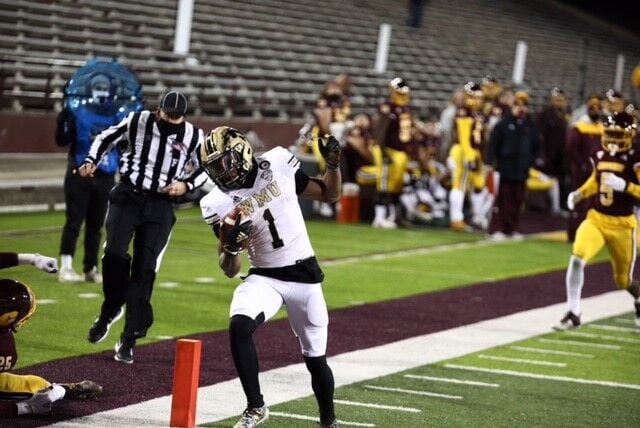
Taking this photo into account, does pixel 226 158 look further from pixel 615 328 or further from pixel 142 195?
pixel 615 328

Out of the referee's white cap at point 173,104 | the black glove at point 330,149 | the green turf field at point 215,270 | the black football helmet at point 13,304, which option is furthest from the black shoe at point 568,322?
the black football helmet at point 13,304

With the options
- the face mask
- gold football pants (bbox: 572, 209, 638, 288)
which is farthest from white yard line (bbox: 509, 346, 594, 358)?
the face mask

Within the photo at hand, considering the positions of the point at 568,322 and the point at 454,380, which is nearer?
the point at 454,380

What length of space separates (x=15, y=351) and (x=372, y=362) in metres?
Answer: 2.88

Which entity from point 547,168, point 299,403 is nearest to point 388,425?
point 299,403

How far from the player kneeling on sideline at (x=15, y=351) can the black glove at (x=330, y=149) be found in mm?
1336

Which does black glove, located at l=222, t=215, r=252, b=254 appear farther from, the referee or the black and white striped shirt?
the black and white striped shirt

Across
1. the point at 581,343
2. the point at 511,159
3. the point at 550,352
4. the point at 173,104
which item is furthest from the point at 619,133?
the point at 511,159

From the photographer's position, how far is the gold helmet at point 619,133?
1035 cm

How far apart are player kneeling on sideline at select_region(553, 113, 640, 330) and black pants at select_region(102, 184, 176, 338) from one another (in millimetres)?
3429

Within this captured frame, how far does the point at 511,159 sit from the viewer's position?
17.4m

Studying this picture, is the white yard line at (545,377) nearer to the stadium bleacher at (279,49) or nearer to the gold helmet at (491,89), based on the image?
the stadium bleacher at (279,49)

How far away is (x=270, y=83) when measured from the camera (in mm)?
23094

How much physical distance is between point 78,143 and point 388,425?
16.1 ft
